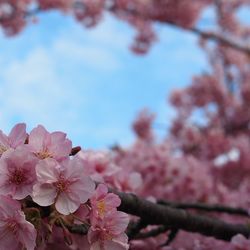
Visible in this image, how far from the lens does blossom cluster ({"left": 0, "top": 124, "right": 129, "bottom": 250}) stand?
147 centimetres

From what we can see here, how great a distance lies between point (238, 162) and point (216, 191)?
200 centimetres

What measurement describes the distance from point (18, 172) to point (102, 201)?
257 mm

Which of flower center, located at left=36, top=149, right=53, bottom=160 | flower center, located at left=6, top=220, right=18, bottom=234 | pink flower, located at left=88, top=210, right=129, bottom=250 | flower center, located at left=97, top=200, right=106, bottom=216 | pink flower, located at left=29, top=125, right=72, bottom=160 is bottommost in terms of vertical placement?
flower center, located at left=6, top=220, right=18, bottom=234

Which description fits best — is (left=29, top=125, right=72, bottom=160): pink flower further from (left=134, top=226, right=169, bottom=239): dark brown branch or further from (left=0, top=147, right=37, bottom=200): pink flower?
(left=134, top=226, right=169, bottom=239): dark brown branch

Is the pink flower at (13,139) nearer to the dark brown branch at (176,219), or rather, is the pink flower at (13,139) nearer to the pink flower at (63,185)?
the pink flower at (63,185)

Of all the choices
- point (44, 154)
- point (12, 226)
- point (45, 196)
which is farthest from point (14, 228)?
point (44, 154)

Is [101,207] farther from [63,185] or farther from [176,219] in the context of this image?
[176,219]

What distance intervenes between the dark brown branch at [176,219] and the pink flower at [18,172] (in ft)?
1.21

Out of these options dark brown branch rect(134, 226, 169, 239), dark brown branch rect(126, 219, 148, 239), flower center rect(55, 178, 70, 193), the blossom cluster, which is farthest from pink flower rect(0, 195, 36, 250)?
dark brown branch rect(134, 226, 169, 239)

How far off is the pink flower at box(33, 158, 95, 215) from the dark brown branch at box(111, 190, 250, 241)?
27 cm

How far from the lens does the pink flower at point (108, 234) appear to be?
1.54m

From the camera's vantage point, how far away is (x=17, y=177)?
1488 mm

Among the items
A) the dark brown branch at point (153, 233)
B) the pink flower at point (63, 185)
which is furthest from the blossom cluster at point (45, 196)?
the dark brown branch at point (153, 233)

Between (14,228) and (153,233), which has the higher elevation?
(153,233)
